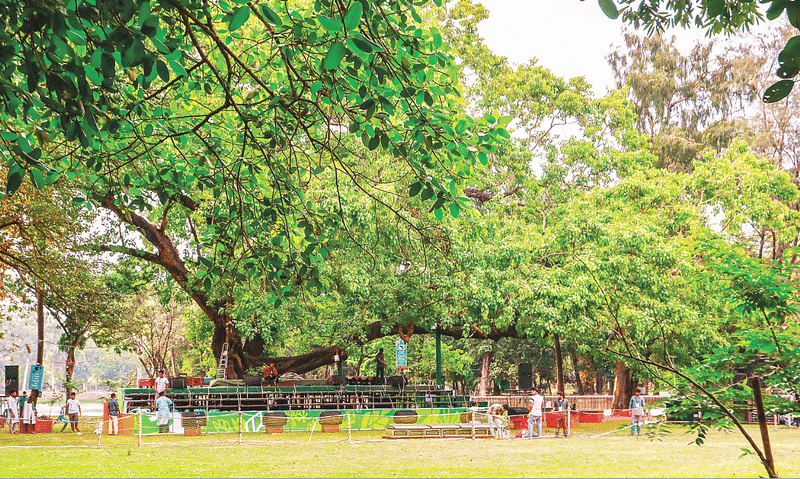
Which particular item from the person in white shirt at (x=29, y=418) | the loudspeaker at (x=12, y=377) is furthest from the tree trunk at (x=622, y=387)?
the loudspeaker at (x=12, y=377)

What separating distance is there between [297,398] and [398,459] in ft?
35.9

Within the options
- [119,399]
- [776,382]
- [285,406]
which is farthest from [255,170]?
[119,399]

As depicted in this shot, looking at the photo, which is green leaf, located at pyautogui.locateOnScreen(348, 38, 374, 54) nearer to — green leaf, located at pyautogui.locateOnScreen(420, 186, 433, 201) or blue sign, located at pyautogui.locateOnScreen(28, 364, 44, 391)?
green leaf, located at pyautogui.locateOnScreen(420, 186, 433, 201)

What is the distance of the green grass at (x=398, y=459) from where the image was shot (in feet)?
34.5

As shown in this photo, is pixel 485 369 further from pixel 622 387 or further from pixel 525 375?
pixel 622 387

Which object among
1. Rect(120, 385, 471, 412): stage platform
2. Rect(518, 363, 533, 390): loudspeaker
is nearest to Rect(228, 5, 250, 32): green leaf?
Rect(120, 385, 471, 412): stage platform

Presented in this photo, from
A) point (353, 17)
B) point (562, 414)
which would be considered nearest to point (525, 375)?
point (562, 414)

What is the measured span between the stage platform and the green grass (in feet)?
13.1

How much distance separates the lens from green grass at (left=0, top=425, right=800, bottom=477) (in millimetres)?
10516

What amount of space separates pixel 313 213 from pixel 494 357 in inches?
1585

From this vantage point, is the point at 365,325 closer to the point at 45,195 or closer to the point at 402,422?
the point at 402,422

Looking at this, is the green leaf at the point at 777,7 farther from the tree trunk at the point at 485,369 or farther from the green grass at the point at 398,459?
the tree trunk at the point at 485,369

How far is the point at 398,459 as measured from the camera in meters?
12.4

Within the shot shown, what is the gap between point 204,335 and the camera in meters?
29.0
